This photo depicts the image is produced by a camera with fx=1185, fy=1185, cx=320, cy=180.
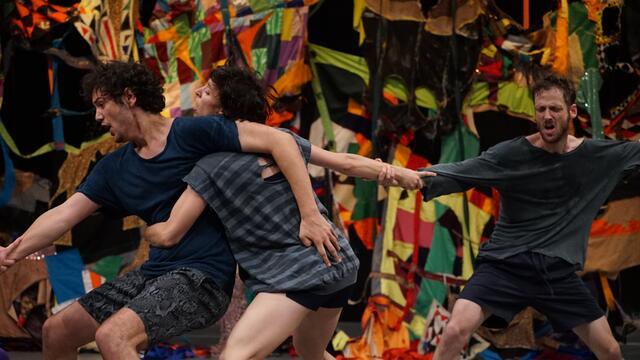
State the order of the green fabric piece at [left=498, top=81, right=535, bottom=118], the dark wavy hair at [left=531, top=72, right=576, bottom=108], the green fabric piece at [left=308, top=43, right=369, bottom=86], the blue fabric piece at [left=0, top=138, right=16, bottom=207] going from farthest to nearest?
1. the blue fabric piece at [left=0, top=138, right=16, bottom=207]
2. the green fabric piece at [left=308, top=43, right=369, bottom=86]
3. the green fabric piece at [left=498, top=81, right=535, bottom=118]
4. the dark wavy hair at [left=531, top=72, right=576, bottom=108]

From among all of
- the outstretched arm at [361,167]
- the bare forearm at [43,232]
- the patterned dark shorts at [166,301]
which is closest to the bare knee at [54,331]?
the patterned dark shorts at [166,301]

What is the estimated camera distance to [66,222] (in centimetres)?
476

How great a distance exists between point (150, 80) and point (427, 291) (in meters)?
Answer: 3.08

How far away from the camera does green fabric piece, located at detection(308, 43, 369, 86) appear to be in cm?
743

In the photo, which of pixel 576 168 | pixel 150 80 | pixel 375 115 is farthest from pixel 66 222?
pixel 375 115

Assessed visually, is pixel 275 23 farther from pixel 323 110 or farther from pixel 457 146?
pixel 457 146

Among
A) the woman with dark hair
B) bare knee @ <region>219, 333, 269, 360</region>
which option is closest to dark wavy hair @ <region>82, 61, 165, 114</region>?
the woman with dark hair

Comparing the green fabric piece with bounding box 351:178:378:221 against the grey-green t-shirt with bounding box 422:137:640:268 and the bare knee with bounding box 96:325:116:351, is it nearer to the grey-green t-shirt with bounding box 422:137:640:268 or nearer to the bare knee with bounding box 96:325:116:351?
the grey-green t-shirt with bounding box 422:137:640:268

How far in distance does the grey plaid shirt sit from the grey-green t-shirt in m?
1.37

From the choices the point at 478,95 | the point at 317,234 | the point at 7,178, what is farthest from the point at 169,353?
the point at 317,234

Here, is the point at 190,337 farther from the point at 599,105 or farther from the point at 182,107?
the point at 599,105

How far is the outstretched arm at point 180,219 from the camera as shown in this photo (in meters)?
4.39

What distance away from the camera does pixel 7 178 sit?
26.1 feet

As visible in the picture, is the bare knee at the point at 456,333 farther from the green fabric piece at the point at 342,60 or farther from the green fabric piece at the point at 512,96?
the green fabric piece at the point at 342,60
